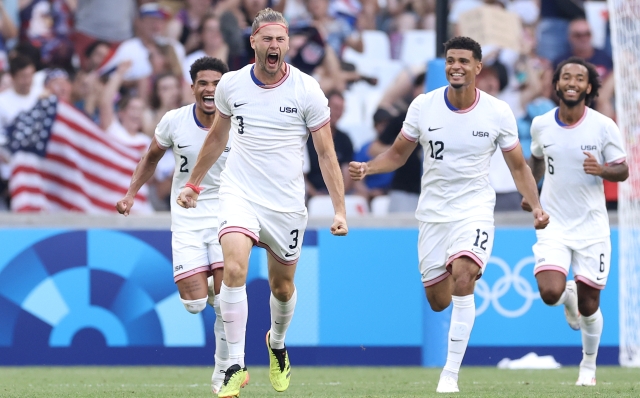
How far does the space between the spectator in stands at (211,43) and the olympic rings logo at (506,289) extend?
487cm

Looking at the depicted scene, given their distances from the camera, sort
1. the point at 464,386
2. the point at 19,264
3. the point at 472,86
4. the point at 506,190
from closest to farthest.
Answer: the point at 472,86 → the point at 464,386 → the point at 19,264 → the point at 506,190

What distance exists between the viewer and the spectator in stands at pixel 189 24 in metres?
14.9

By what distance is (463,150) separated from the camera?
8.40 metres

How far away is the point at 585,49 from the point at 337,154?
13.6 ft

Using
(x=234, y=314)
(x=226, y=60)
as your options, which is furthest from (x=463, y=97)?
(x=226, y=60)

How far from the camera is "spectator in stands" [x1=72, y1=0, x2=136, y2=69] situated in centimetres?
1486

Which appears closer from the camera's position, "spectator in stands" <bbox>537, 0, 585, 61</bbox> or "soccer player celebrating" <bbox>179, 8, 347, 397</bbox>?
"soccer player celebrating" <bbox>179, 8, 347, 397</bbox>

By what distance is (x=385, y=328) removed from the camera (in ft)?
41.0

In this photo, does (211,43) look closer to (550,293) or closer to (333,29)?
(333,29)

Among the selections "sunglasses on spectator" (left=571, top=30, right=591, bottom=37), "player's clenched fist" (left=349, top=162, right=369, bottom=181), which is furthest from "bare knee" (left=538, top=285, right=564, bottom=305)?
"sunglasses on spectator" (left=571, top=30, right=591, bottom=37)

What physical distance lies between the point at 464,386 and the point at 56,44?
27.3ft

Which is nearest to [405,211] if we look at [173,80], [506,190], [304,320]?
[506,190]

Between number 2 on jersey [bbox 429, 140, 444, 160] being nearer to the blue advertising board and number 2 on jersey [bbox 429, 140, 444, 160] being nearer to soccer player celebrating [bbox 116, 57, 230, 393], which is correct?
soccer player celebrating [bbox 116, 57, 230, 393]

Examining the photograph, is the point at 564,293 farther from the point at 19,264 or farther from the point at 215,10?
the point at 215,10
